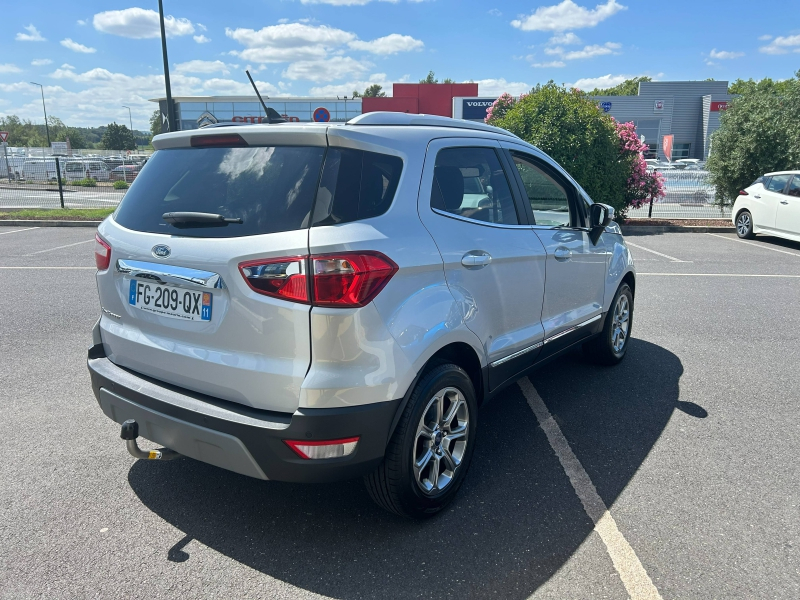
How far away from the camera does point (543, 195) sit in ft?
13.5

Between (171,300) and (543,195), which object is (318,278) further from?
(543,195)

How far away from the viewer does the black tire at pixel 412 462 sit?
262cm

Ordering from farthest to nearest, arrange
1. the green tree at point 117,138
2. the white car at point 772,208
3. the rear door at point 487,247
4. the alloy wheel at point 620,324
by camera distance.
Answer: the green tree at point 117,138 < the white car at point 772,208 < the alloy wheel at point 620,324 < the rear door at point 487,247

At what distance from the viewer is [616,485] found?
10.7 feet

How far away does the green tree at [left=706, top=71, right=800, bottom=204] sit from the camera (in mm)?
15836

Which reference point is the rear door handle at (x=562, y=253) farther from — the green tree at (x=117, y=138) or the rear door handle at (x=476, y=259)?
the green tree at (x=117, y=138)

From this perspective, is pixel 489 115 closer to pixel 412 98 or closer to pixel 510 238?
pixel 510 238

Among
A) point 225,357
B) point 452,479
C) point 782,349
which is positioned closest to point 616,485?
point 452,479

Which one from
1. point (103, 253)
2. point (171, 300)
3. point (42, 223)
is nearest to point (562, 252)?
point (171, 300)

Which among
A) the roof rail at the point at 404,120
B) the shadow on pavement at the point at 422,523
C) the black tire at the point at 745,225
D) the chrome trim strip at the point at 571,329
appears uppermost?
the roof rail at the point at 404,120

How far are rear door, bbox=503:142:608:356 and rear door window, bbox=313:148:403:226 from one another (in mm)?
1384

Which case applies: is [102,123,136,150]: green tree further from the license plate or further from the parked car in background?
the license plate

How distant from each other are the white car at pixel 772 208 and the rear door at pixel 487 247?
36.0 feet

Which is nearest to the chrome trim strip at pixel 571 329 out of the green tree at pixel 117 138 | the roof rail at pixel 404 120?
the roof rail at pixel 404 120
